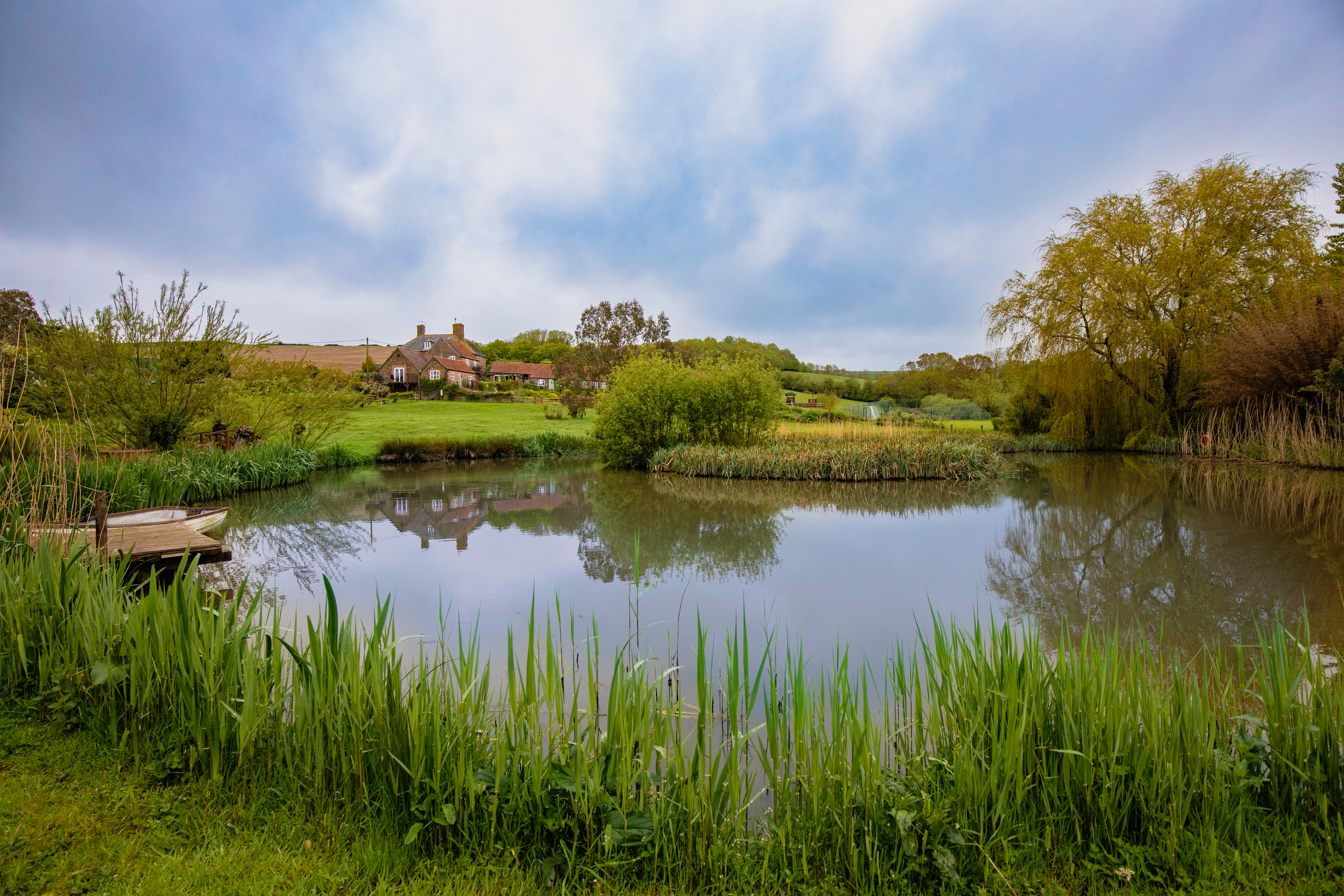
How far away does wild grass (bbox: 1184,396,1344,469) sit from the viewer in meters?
14.0

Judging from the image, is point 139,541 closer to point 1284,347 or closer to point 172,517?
point 172,517

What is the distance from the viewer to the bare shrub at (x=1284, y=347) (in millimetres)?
14844

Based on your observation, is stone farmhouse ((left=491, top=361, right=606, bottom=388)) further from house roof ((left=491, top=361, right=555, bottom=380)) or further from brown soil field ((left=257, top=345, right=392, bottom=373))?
brown soil field ((left=257, top=345, right=392, bottom=373))

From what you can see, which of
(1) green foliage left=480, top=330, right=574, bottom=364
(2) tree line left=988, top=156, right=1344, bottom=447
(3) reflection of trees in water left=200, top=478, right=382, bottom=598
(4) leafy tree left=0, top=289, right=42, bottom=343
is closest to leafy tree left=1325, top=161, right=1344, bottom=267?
(2) tree line left=988, top=156, right=1344, bottom=447

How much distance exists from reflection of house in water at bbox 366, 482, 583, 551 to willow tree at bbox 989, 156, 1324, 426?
1784cm

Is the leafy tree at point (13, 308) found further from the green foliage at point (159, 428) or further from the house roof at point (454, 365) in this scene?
the house roof at point (454, 365)

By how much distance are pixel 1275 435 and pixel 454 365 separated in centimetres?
5496

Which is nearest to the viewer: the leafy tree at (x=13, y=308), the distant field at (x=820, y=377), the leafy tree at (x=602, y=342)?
the leafy tree at (x=13, y=308)

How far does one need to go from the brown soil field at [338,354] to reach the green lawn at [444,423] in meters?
14.0

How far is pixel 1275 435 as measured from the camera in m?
15.5

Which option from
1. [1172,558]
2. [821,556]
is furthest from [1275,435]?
[821,556]

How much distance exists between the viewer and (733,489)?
13.0 meters

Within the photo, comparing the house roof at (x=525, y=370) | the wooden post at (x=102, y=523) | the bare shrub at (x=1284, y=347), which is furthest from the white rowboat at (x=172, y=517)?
the house roof at (x=525, y=370)

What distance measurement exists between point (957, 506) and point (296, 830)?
10.5 meters
